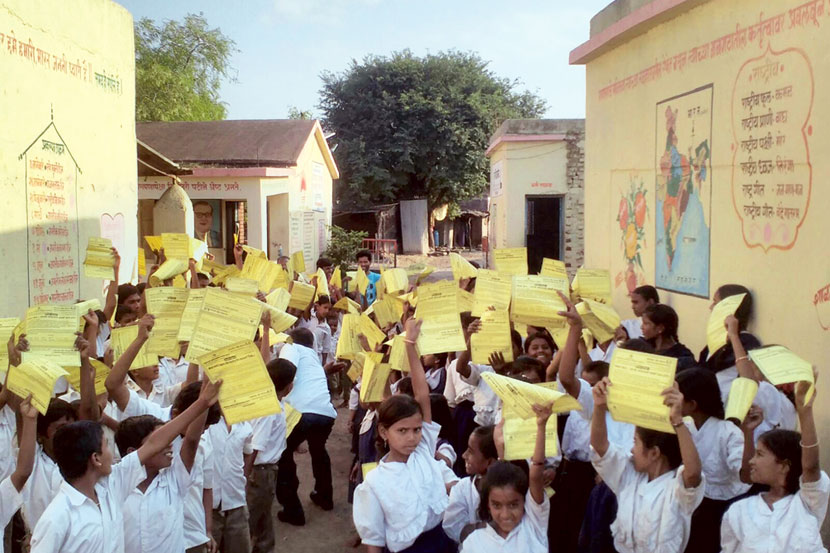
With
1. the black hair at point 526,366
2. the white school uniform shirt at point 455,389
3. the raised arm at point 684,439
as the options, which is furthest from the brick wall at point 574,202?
the raised arm at point 684,439

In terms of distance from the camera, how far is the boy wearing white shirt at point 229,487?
13.3ft

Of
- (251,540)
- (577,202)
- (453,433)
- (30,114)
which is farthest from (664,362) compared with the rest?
(577,202)

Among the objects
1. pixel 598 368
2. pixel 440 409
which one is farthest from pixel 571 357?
pixel 440 409

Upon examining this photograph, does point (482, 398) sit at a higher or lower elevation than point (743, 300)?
lower

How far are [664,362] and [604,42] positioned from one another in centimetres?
625

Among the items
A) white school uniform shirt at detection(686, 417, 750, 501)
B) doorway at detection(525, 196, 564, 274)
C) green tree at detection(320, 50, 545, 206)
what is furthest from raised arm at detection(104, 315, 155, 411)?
green tree at detection(320, 50, 545, 206)

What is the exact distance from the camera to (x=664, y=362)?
2.66 m

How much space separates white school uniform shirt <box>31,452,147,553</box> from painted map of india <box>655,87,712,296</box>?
4.76 metres

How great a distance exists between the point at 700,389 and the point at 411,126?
93.6 ft

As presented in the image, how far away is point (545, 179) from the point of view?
17.7m

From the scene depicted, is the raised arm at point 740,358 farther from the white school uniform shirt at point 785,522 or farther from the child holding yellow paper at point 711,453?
the white school uniform shirt at point 785,522

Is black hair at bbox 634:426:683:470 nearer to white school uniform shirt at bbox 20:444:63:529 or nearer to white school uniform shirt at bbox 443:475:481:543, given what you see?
white school uniform shirt at bbox 443:475:481:543

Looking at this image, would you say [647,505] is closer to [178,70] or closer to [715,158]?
[715,158]

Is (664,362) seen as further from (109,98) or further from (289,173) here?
(289,173)
